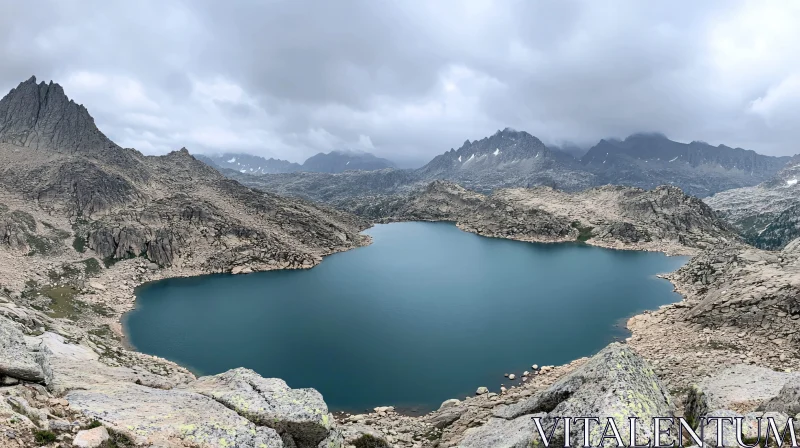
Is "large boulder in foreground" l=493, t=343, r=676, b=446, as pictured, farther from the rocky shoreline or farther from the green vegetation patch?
the green vegetation patch

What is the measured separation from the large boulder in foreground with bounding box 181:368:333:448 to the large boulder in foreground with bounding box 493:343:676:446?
9533 millimetres

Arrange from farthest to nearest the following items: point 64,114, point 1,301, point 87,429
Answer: point 64,114, point 1,301, point 87,429

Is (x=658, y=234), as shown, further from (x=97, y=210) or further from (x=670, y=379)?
(x=97, y=210)

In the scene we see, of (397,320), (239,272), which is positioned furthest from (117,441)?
(239,272)

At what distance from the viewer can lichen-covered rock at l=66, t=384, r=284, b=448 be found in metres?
13.1

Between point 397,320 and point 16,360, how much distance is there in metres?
56.7

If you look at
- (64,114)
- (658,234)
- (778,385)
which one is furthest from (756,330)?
(64,114)

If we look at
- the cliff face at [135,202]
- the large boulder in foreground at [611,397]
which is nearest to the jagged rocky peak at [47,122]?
the cliff face at [135,202]

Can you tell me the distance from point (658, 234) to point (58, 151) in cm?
22140

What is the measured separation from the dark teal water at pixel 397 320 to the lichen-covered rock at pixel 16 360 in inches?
1269

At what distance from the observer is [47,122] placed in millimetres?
146375

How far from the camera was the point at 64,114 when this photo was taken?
149500 mm

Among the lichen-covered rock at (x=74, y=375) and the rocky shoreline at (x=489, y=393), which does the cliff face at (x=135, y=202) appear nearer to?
the rocky shoreline at (x=489, y=393)

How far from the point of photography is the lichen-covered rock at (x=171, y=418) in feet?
43.0
